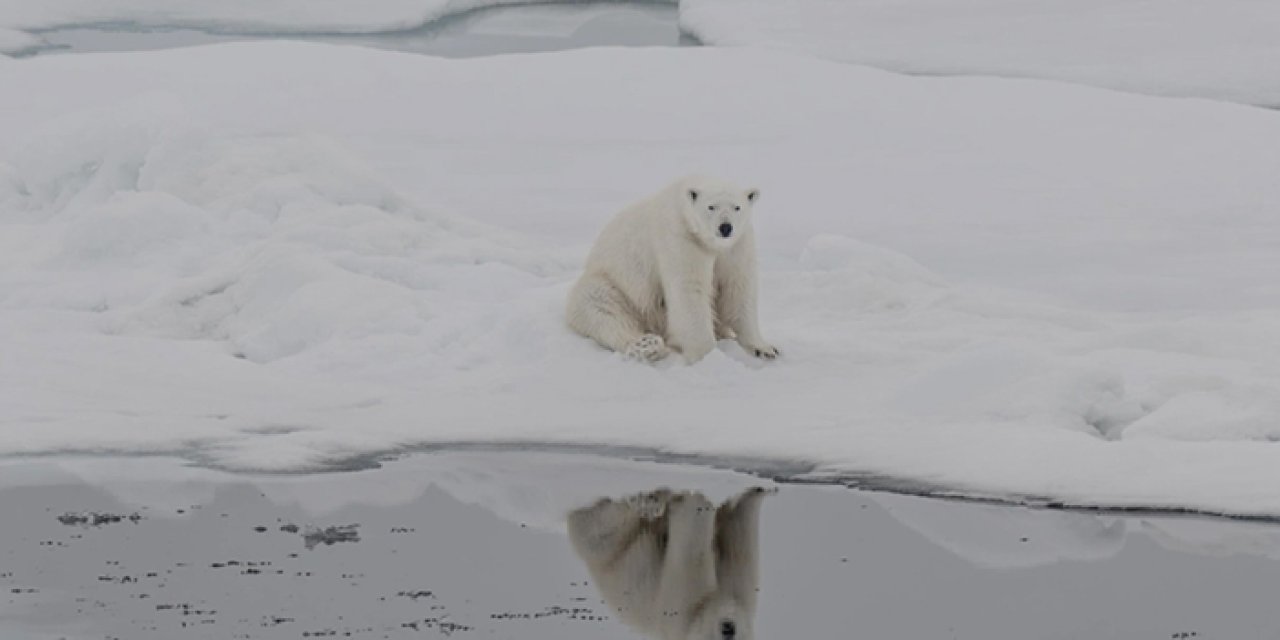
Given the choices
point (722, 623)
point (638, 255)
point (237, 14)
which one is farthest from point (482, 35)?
point (722, 623)

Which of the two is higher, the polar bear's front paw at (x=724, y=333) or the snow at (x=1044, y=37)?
the snow at (x=1044, y=37)

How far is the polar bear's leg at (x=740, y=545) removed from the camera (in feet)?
15.7

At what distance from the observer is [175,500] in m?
5.71

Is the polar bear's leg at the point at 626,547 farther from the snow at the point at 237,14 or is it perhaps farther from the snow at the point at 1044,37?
the snow at the point at 237,14

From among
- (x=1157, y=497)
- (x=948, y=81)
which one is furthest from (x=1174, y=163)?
(x=1157, y=497)

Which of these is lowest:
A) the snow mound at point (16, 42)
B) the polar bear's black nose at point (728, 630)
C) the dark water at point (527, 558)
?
the polar bear's black nose at point (728, 630)

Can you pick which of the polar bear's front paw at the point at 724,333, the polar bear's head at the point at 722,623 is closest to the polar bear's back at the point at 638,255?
the polar bear's front paw at the point at 724,333

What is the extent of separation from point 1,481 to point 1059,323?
467 centimetres

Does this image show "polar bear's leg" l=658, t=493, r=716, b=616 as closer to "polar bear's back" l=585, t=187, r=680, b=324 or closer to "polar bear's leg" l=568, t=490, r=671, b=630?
"polar bear's leg" l=568, t=490, r=671, b=630

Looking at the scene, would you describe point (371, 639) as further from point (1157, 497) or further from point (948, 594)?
point (1157, 497)

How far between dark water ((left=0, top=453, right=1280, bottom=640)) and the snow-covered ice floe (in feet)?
1.05

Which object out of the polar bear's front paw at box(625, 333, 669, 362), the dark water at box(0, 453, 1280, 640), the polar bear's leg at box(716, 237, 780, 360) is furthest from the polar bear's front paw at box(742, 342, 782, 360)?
the dark water at box(0, 453, 1280, 640)

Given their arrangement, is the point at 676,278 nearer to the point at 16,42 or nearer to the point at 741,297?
the point at 741,297

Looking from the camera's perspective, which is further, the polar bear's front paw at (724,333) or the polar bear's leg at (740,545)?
the polar bear's front paw at (724,333)
